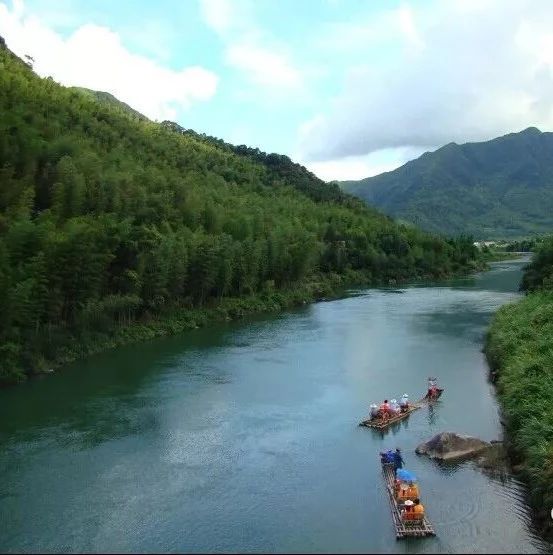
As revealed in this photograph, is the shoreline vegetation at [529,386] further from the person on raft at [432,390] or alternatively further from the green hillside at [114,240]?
the green hillside at [114,240]

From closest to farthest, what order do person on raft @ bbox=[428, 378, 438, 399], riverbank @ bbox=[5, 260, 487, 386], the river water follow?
the river water → person on raft @ bbox=[428, 378, 438, 399] → riverbank @ bbox=[5, 260, 487, 386]

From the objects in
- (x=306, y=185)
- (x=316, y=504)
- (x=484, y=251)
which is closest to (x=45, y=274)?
(x=316, y=504)

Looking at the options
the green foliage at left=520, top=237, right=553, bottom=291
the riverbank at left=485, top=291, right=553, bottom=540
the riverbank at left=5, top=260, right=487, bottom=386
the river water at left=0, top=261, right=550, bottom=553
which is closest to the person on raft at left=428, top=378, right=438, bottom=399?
the river water at left=0, top=261, right=550, bottom=553

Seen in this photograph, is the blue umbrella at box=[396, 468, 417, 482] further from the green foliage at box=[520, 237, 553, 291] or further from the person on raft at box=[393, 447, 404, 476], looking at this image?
the green foliage at box=[520, 237, 553, 291]

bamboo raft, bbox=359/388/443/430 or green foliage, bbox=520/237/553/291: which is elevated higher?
green foliage, bbox=520/237/553/291

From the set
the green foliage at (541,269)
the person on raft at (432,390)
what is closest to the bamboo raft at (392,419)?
the person on raft at (432,390)

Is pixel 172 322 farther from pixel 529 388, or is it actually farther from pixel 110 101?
pixel 110 101
